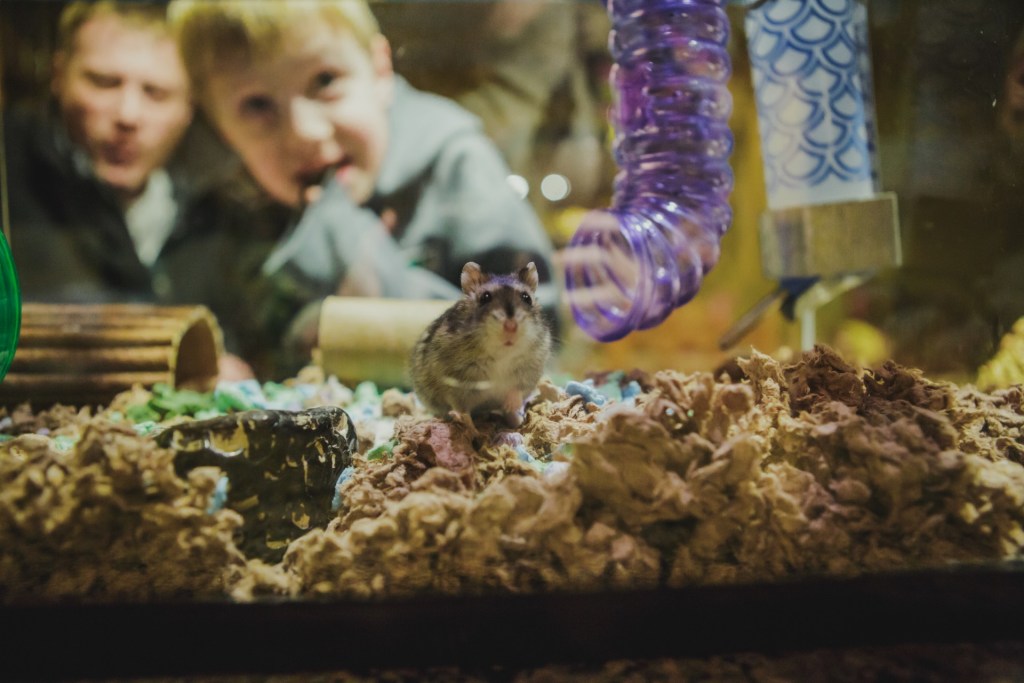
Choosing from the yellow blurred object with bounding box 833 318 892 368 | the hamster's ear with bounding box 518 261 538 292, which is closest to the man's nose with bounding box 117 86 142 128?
the hamster's ear with bounding box 518 261 538 292

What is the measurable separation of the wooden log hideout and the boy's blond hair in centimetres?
128

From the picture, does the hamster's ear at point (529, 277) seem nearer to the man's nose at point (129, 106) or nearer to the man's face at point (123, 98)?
the man's face at point (123, 98)

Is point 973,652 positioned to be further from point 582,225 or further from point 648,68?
point 648,68

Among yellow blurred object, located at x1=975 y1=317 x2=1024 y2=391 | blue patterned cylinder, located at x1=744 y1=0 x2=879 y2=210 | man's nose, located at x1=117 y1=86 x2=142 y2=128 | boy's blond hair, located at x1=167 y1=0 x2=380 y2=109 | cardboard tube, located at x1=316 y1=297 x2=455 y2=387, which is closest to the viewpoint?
yellow blurred object, located at x1=975 y1=317 x2=1024 y2=391

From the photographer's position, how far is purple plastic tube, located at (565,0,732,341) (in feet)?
6.95

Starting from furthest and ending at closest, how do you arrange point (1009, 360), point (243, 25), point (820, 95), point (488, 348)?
point (243, 25)
point (820, 95)
point (1009, 360)
point (488, 348)

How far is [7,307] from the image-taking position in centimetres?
183

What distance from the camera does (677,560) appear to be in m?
1.13

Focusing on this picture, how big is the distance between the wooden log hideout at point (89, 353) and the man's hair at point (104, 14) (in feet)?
4.45

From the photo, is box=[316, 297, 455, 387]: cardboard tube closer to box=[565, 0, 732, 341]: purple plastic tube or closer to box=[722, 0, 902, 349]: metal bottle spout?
box=[565, 0, 732, 341]: purple plastic tube

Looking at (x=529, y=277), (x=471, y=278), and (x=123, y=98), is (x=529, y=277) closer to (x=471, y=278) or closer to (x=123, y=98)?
(x=471, y=278)

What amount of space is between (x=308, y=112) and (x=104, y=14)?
3.55 feet

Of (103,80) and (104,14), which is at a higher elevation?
(104,14)

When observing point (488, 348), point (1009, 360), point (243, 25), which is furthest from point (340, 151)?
point (1009, 360)
